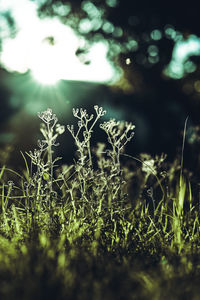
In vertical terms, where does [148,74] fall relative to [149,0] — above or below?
below

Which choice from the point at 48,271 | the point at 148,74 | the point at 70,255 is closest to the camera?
the point at 48,271

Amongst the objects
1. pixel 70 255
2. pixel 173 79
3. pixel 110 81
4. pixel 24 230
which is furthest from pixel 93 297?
pixel 110 81

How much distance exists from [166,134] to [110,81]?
3.26m

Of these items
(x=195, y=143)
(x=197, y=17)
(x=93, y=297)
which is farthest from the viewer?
(x=197, y=17)

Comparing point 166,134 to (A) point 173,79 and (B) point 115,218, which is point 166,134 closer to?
(A) point 173,79

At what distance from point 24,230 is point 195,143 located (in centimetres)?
314

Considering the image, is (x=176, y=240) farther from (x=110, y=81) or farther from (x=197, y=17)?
(x=110, y=81)

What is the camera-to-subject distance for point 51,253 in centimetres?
158

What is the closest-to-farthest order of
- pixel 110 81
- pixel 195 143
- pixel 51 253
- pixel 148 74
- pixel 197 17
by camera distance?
pixel 51 253 → pixel 195 143 → pixel 197 17 → pixel 148 74 → pixel 110 81

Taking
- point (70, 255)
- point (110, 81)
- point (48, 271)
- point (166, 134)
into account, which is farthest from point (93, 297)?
point (110, 81)

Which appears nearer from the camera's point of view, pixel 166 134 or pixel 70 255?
pixel 70 255

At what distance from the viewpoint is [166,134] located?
9648 millimetres

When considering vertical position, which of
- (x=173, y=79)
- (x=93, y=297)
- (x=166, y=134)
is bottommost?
(x=93, y=297)

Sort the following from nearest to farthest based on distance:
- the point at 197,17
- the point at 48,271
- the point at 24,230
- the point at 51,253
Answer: the point at 48,271 → the point at 51,253 → the point at 24,230 → the point at 197,17
